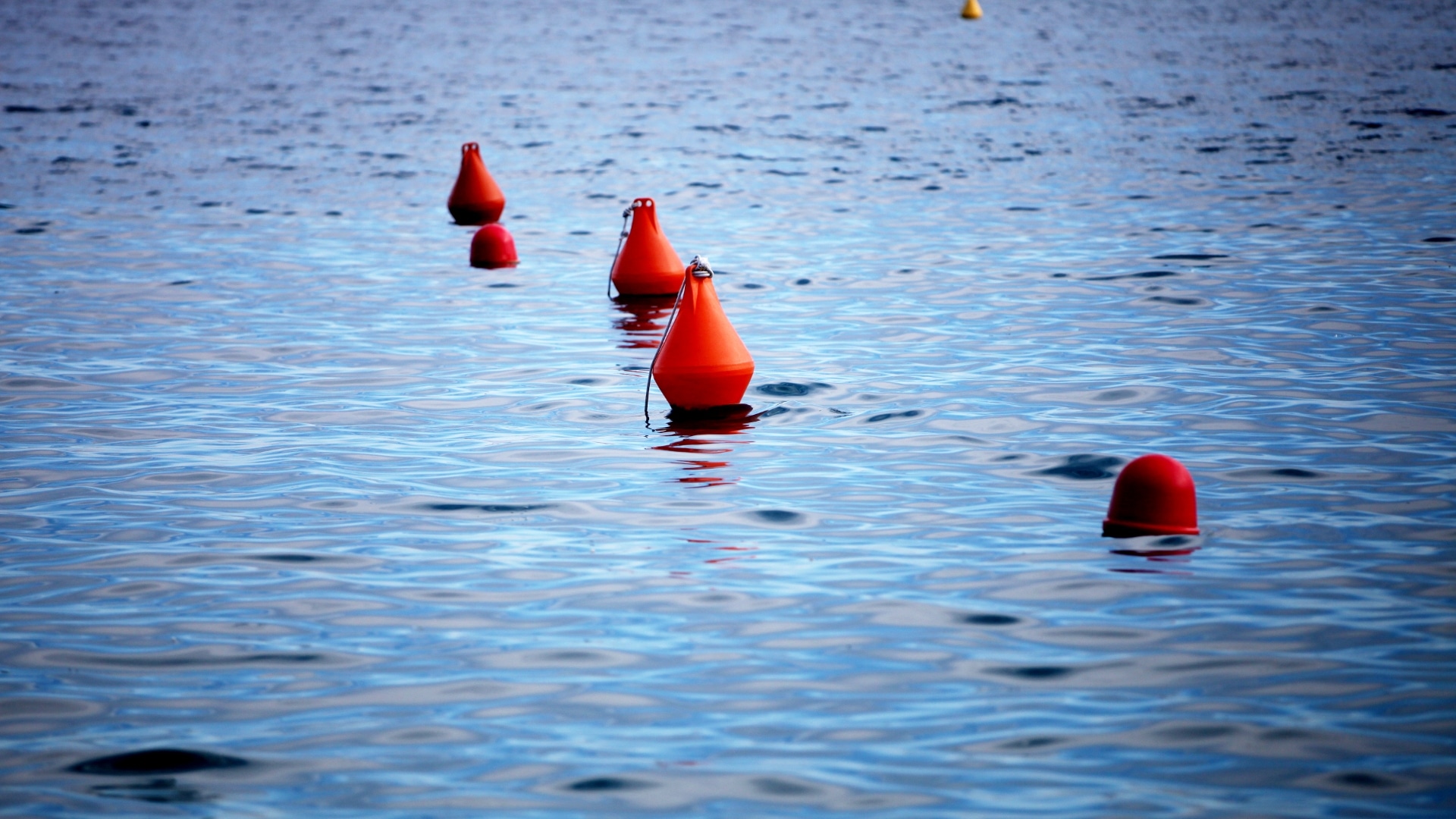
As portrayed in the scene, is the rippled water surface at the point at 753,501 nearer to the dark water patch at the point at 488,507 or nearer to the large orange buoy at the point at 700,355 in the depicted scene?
the dark water patch at the point at 488,507

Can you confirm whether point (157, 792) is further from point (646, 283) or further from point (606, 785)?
point (646, 283)

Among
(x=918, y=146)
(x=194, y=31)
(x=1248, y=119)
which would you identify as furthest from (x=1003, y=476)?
(x=194, y=31)

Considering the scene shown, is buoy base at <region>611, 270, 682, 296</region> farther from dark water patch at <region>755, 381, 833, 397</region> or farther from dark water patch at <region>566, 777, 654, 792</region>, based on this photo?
dark water patch at <region>566, 777, 654, 792</region>

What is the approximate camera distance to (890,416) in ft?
28.3

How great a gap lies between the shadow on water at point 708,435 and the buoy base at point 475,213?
8446 mm

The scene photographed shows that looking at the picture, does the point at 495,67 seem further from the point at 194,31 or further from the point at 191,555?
the point at 191,555

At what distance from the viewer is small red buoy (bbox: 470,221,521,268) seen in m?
14.1

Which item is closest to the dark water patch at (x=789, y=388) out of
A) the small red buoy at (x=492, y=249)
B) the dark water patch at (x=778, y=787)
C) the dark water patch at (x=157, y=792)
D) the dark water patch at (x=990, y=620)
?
the dark water patch at (x=990, y=620)

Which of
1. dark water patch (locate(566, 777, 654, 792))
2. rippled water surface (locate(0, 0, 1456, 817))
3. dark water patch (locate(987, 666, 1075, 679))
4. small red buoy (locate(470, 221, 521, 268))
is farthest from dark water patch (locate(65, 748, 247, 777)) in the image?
small red buoy (locate(470, 221, 521, 268))

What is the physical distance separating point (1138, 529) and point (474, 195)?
447 inches

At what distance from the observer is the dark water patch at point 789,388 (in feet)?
30.0

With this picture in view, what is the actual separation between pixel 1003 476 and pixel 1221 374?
247 centimetres

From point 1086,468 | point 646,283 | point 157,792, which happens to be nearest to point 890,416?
point 1086,468

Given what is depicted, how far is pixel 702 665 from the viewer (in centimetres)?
527
